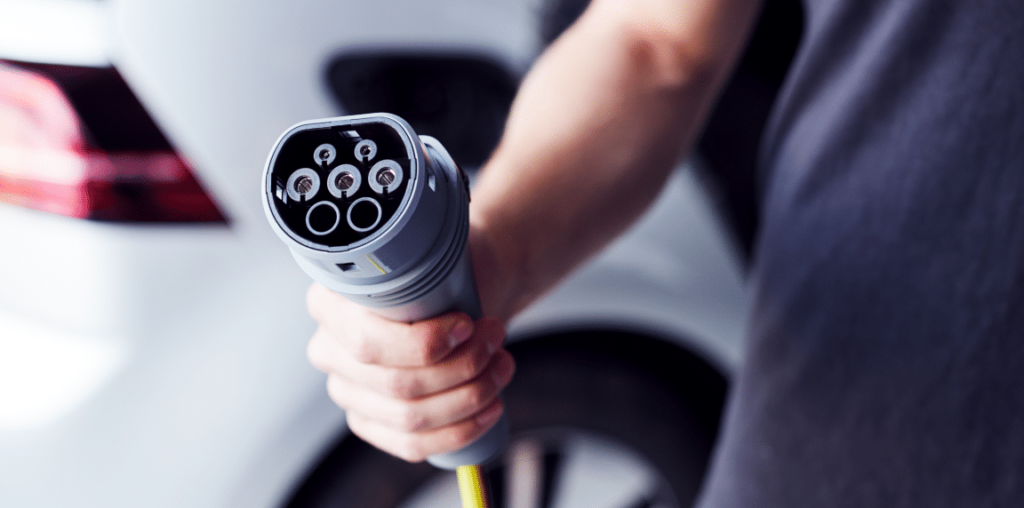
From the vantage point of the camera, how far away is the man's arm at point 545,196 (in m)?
0.46

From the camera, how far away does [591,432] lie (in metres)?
1.08

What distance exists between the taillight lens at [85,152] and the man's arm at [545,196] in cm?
36

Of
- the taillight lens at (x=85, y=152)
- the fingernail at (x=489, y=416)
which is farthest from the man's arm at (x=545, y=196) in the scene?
the taillight lens at (x=85, y=152)

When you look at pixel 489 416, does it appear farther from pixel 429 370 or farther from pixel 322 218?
pixel 322 218

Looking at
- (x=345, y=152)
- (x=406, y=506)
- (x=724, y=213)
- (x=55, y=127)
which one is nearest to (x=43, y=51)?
(x=55, y=127)

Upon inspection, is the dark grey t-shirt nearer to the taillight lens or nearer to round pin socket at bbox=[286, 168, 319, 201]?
round pin socket at bbox=[286, 168, 319, 201]

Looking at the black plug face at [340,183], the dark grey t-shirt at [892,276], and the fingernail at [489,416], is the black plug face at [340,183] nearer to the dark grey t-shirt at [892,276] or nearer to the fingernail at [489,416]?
the fingernail at [489,416]

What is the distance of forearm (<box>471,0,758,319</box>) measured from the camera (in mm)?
554

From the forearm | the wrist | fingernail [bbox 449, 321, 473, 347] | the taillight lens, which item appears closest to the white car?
the taillight lens

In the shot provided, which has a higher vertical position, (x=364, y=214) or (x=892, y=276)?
(x=364, y=214)

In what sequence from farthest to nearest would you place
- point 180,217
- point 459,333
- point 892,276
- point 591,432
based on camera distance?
1. point 591,432
2. point 180,217
3. point 892,276
4. point 459,333

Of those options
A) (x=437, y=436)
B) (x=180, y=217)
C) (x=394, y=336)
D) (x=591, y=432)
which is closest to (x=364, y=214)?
(x=394, y=336)

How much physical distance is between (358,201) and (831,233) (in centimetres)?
50

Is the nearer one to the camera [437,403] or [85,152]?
[437,403]
